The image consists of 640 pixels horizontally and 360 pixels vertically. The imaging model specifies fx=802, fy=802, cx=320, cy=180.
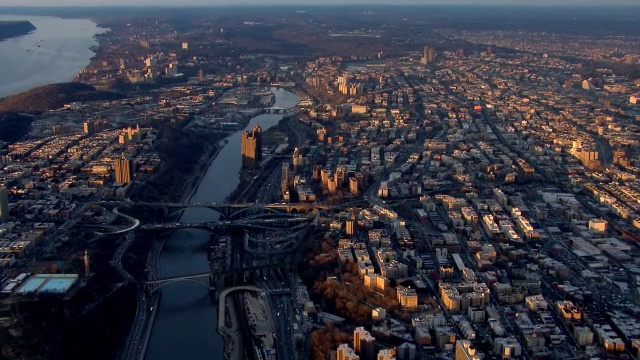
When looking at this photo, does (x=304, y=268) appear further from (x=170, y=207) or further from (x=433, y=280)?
(x=170, y=207)

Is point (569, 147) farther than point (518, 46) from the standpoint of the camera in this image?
No

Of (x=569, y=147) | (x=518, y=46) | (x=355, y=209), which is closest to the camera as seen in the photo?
(x=355, y=209)

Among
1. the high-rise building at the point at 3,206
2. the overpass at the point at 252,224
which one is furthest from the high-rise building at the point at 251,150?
the high-rise building at the point at 3,206

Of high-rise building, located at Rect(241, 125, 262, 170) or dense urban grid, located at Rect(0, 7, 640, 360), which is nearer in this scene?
dense urban grid, located at Rect(0, 7, 640, 360)

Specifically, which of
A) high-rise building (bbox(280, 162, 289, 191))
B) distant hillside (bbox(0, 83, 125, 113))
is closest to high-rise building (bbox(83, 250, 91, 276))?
high-rise building (bbox(280, 162, 289, 191))

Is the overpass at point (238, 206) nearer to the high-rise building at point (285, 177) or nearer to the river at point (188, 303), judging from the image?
the river at point (188, 303)

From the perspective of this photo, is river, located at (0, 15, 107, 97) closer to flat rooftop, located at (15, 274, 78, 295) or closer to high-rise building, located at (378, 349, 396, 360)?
flat rooftop, located at (15, 274, 78, 295)

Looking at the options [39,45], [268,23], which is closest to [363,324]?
[39,45]
